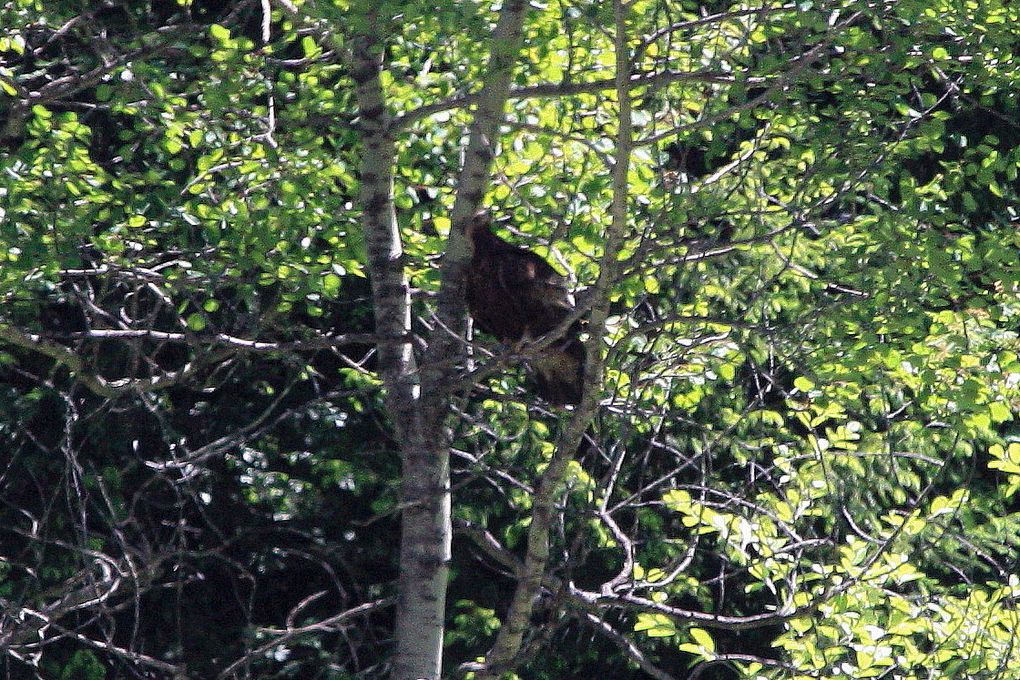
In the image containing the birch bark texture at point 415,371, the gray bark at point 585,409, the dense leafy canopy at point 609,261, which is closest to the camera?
the gray bark at point 585,409

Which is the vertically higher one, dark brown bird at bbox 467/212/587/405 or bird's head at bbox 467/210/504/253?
bird's head at bbox 467/210/504/253

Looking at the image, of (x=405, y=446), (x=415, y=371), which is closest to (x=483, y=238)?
(x=415, y=371)

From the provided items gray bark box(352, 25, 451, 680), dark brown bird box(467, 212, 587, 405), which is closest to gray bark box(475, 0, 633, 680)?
gray bark box(352, 25, 451, 680)

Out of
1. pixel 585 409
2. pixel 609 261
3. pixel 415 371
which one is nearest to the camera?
pixel 609 261

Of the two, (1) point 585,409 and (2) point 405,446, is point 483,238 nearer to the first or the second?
(2) point 405,446

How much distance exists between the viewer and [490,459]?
208 inches

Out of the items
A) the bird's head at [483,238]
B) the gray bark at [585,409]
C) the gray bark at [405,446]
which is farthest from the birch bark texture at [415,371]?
the gray bark at [585,409]

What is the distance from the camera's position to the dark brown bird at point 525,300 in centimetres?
416

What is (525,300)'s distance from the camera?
13.6ft

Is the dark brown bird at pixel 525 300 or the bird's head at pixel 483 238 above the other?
the bird's head at pixel 483 238

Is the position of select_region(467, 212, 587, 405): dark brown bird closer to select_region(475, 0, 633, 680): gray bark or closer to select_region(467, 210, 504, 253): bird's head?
select_region(467, 210, 504, 253): bird's head

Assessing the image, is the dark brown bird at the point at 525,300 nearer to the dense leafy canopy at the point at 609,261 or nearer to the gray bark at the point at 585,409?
the dense leafy canopy at the point at 609,261

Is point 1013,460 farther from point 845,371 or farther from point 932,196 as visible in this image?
point 932,196

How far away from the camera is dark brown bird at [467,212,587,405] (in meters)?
4.16
